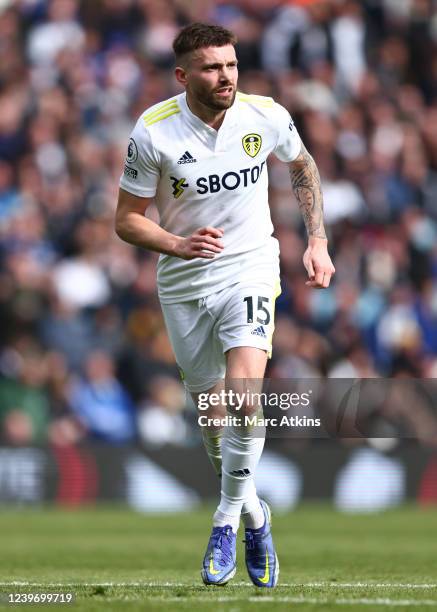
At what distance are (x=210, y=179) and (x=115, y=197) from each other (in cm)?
1118

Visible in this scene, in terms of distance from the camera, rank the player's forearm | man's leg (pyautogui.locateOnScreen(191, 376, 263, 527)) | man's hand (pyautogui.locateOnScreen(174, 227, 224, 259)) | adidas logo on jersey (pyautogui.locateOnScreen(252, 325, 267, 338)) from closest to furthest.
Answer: man's hand (pyautogui.locateOnScreen(174, 227, 224, 259))
the player's forearm
adidas logo on jersey (pyautogui.locateOnScreen(252, 325, 267, 338))
man's leg (pyautogui.locateOnScreen(191, 376, 263, 527))

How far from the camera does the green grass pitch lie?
645cm

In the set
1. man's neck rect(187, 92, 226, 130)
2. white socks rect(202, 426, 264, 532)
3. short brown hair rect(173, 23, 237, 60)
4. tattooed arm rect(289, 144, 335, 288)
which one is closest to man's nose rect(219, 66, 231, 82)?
short brown hair rect(173, 23, 237, 60)

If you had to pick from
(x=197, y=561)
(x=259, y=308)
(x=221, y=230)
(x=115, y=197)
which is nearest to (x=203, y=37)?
(x=221, y=230)

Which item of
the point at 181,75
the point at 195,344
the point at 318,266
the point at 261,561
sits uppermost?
the point at 181,75

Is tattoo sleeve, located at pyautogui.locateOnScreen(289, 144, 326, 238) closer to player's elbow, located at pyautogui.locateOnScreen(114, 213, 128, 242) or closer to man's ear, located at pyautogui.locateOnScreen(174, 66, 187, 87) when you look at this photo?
man's ear, located at pyautogui.locateOnScreen(174, 66, 187, 87)

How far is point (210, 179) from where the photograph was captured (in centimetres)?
734

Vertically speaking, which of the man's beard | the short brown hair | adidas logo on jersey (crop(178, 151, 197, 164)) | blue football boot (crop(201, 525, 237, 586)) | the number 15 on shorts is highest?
the short brown hair

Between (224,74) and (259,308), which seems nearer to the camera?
(224,74)

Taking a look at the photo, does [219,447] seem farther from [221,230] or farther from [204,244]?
[204,244]

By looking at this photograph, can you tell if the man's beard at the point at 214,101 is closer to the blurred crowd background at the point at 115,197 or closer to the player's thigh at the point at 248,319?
the player's thigh at the point at 248,319

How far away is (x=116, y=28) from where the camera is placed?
20609 millimetres

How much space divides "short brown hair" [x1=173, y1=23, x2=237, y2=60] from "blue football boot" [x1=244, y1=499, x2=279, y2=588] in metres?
2.51

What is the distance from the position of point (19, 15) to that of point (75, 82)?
5.66 ft
